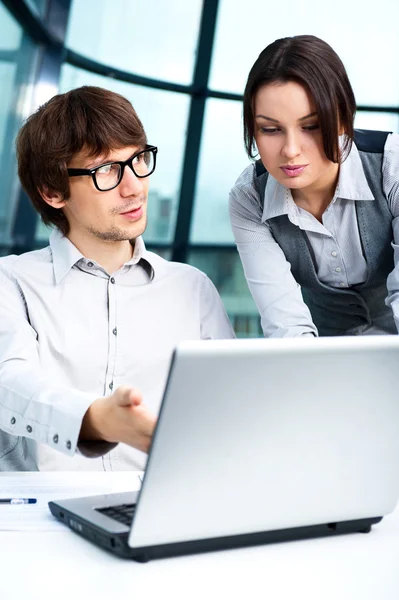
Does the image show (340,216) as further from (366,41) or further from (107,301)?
(366,41)

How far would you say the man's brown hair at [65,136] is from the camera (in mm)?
1694

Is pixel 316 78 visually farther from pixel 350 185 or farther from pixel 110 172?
pixel 110 172

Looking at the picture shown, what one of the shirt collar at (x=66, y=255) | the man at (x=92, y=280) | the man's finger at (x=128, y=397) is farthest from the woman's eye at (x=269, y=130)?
the man's finger at (x=128, y=397)

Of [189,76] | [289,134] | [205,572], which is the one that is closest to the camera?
[205,572]

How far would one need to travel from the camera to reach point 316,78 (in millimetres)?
1625

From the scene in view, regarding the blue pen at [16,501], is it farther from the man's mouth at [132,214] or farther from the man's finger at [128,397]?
the man's mouth at [132,214]

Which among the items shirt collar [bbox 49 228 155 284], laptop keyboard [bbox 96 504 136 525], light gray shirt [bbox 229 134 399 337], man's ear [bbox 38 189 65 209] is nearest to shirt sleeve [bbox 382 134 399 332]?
light gray shirt [bbox 229 134 399 337]

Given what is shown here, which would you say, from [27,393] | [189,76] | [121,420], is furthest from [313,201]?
[189,76]

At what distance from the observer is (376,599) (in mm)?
851

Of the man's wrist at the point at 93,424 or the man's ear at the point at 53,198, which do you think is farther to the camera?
the man's ear at the point at 53,198

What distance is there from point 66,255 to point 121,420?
31.1 inches

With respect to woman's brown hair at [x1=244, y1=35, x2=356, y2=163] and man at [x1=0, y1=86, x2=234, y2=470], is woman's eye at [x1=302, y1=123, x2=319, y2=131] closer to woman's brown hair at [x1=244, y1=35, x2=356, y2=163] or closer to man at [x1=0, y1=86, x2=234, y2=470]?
woman's brown hair at [x1=244, y1=35, x2=356, y2=163]

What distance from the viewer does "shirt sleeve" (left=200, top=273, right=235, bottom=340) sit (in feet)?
6.02

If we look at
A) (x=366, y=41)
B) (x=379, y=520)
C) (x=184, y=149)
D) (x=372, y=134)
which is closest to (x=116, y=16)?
(x=184, y=149)
